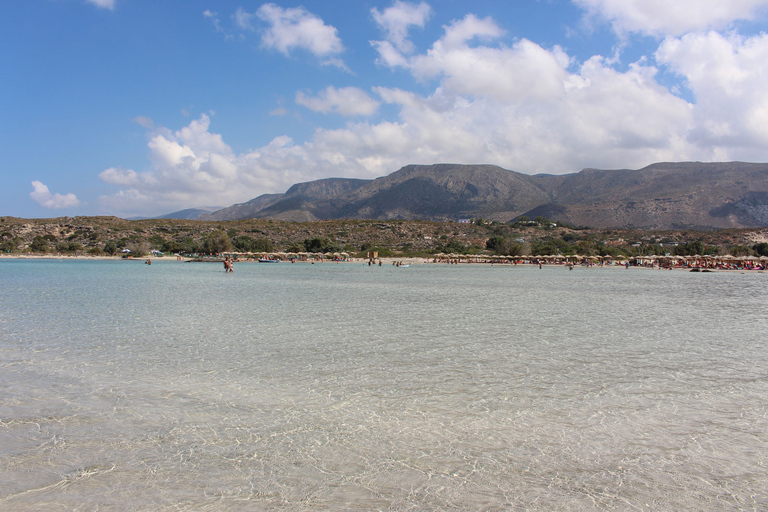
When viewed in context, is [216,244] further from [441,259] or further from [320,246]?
[441,259]

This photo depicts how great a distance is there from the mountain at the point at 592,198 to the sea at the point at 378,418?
114906 mm

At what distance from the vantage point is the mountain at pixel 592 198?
11288 cm

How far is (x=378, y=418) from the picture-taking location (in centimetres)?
593

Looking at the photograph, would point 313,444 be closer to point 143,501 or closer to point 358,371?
point 143,501

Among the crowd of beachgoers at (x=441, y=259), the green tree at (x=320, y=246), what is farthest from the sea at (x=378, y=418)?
the green tree at (x=320, y=246)

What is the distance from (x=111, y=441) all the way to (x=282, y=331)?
717 cm

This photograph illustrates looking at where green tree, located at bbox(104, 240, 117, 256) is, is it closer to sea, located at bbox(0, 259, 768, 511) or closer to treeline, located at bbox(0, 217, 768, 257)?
treeline, located at bbox(0, 217, 768, 257)

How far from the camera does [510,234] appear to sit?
91438 mm

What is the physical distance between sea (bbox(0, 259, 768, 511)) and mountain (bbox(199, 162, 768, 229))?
377 feet

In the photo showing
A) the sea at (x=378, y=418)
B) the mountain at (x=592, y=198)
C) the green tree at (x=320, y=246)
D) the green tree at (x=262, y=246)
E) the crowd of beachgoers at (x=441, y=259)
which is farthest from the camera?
the mountain at (x=592, y=198)

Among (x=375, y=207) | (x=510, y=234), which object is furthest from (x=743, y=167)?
(x=375, y=207)

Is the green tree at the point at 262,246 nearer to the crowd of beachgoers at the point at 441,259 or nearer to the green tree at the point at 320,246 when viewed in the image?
the crowd of beachgoers at the point at 441,259

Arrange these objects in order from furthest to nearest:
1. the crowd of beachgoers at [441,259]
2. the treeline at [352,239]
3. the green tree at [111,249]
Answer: the green tree at [111,249] < the treeline at [352,239] < the crowd of beachgoers at [441,259]

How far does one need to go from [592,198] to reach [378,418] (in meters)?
150
